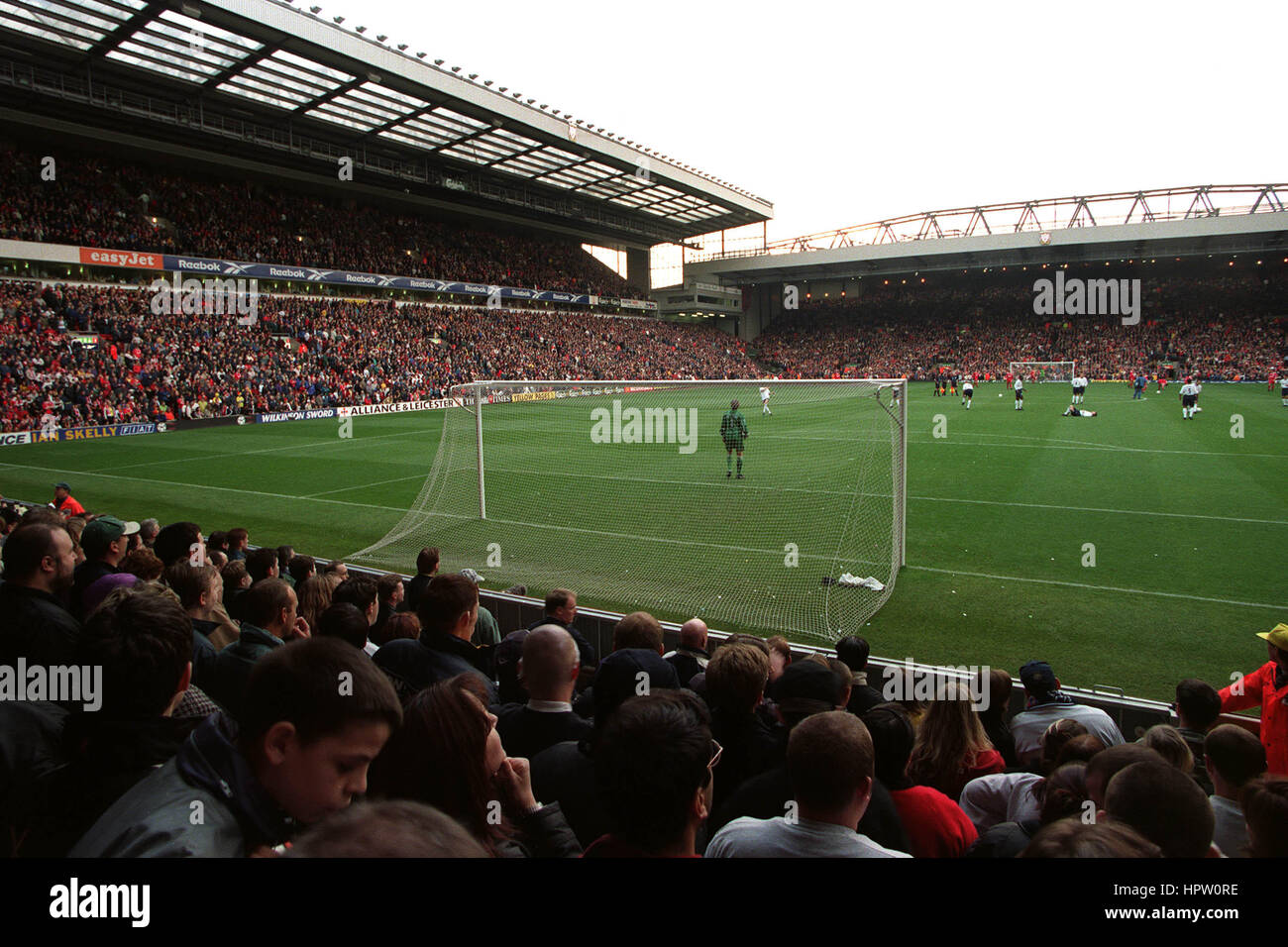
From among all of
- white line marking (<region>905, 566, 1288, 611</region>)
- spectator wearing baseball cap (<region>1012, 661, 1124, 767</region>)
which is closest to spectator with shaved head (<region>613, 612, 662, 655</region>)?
spectator wearing baseball cap (<region>1012, 661, 1124, 767</region>)

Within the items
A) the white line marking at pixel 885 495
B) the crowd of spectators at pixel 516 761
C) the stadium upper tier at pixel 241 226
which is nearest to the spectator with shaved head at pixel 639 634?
the crowd of spectators at pixel 516 761

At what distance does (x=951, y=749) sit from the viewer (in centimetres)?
360

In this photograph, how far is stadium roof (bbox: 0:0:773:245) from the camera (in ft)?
88.9

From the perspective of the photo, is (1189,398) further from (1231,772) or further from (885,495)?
(1231,772)

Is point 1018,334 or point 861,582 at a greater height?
point 1018,334

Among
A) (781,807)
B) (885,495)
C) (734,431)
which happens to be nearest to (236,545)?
(781,807)

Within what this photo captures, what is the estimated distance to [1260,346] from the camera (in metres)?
50.8

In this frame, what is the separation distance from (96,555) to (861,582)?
26.6 ft

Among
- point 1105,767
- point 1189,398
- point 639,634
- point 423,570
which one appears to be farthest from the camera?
point 1189,398

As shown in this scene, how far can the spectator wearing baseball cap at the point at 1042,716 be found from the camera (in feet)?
13.4

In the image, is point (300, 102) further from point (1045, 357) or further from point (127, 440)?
point (1045, 357)

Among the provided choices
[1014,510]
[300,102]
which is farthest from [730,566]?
[300,102]

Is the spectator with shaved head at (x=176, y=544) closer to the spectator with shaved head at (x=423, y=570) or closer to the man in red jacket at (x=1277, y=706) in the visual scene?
the spectator with shaved head at (x=423, y=570)
